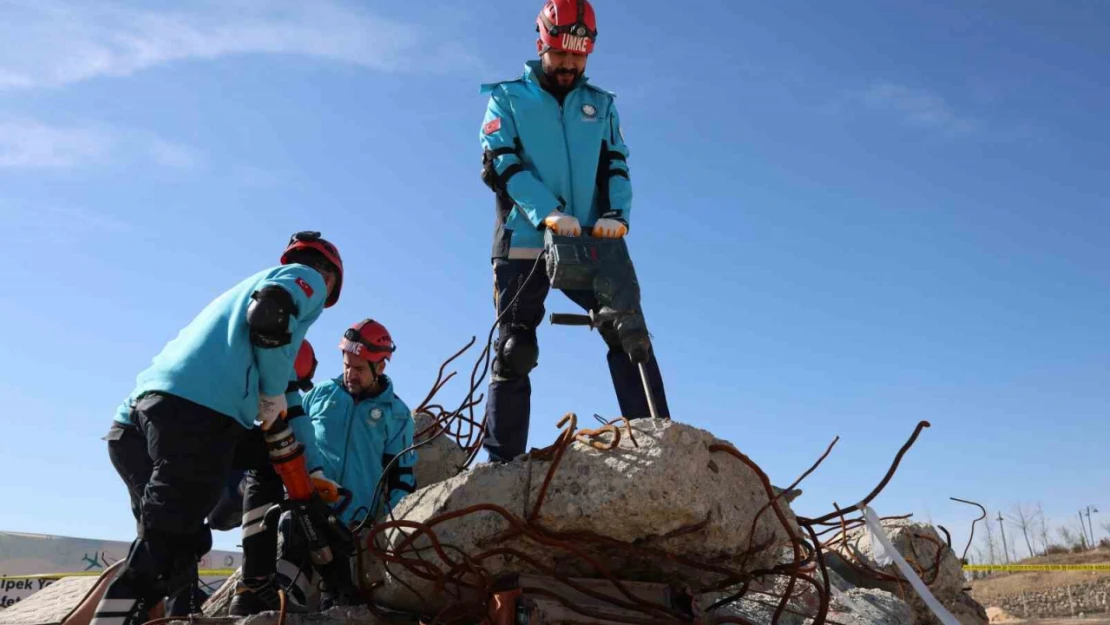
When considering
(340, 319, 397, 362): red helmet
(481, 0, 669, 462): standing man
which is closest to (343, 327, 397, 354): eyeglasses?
(340, 319, 397, 362): red helmet

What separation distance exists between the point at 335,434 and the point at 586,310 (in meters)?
1.47

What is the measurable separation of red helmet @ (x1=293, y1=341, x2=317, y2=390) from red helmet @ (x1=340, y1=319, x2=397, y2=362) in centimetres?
38

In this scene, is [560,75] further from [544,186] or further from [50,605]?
[50,605]

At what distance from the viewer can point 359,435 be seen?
14.6 ft

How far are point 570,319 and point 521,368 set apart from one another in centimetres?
32

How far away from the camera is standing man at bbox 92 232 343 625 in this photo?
2871 millimetres

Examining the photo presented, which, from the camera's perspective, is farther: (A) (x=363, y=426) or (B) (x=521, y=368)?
(A) (x=363, y=426)

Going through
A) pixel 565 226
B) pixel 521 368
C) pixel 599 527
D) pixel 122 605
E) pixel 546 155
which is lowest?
pixel 122 605

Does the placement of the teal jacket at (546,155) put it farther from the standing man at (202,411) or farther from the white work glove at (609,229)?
the standing man at (202,411)

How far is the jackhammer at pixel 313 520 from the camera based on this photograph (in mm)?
3162

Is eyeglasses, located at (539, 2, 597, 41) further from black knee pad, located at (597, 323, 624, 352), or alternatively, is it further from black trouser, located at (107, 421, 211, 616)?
black trouser, located at (107, 421, 211, 616)

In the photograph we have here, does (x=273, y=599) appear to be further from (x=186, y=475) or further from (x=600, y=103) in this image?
(x=600, y=103)

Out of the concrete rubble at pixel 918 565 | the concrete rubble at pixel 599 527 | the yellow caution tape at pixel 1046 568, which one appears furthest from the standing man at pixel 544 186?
the yellow caution tape at pixel 1046 568

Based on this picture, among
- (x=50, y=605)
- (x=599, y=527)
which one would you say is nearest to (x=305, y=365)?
(x=50, y=605)
